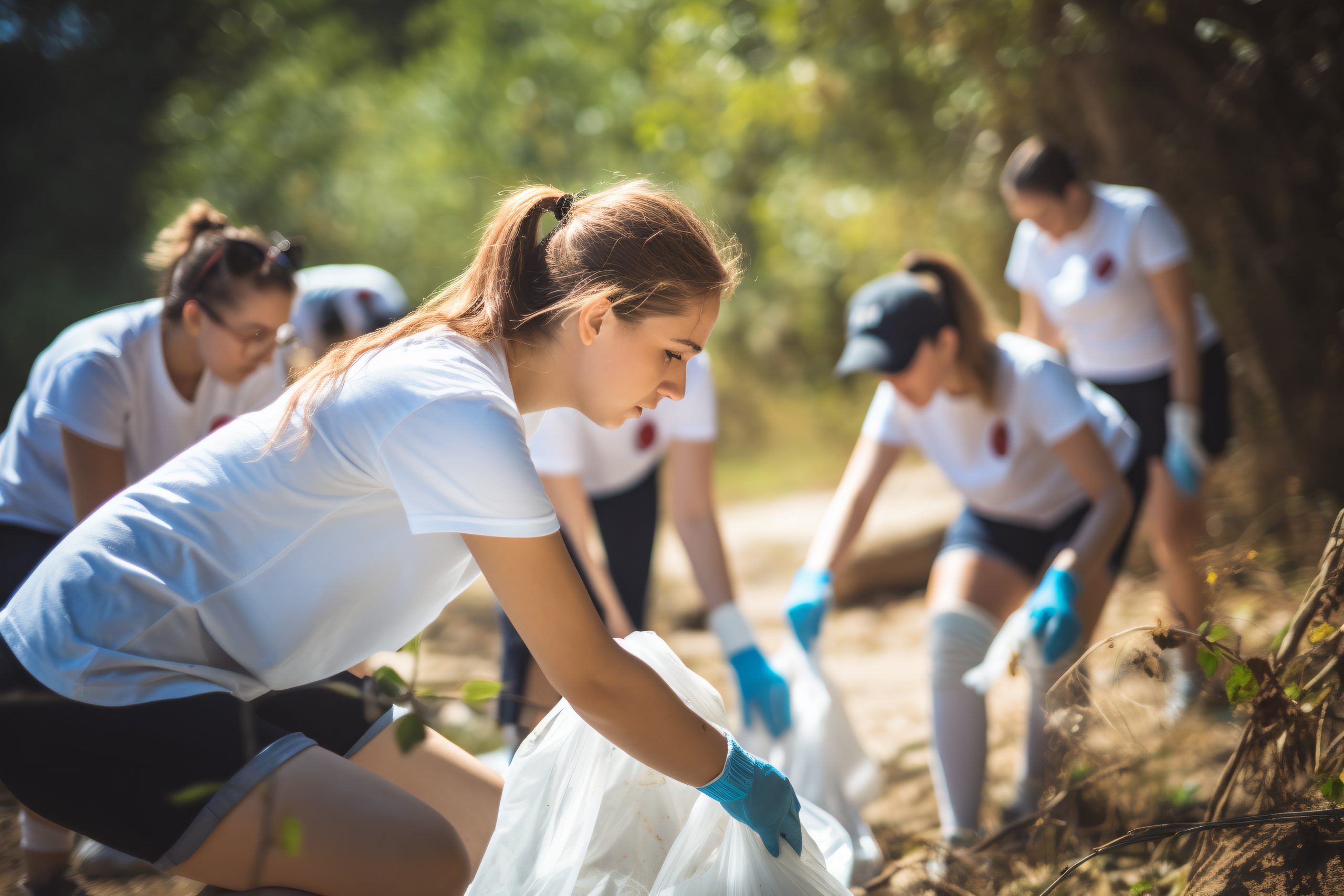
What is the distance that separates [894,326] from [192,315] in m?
1.45

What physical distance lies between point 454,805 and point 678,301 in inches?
31.1

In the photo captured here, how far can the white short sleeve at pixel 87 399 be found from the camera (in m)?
1.71

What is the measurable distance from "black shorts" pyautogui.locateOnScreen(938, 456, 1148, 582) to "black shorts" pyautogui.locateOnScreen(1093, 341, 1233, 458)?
0.72m

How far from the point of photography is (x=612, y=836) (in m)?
1.30

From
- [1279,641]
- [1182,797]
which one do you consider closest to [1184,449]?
[1182,797]

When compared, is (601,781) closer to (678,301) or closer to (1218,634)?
(678,301)

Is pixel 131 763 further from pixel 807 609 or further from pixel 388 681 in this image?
pixel 807 609

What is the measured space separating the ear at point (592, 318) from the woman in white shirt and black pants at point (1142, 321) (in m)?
1.94

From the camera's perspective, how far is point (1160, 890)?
151 cm

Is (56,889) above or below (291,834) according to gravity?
below

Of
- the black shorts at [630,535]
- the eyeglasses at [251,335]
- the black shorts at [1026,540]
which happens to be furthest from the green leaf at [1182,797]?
the eyeglasses at [251,335]

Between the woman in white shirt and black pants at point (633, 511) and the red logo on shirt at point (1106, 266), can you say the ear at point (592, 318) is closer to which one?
the woman in white shirt and black pants at point (633, 511)

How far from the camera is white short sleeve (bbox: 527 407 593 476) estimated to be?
2230 millimetres

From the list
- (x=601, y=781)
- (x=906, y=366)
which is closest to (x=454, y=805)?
(x=601, y=781)
